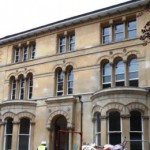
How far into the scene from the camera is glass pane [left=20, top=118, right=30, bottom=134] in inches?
1064

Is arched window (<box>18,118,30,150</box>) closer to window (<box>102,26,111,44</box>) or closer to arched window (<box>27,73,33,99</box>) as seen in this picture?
arched window (<box>27,73,33,99</box>)

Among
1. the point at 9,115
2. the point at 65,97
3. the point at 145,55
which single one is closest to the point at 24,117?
the point at 9,115

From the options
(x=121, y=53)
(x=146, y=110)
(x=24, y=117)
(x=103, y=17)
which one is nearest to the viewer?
(x=146, y=110)

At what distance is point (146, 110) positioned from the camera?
2150 centimetres

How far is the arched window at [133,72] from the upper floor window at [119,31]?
1.80m

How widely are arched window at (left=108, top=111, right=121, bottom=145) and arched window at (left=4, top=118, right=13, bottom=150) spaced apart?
907 cm

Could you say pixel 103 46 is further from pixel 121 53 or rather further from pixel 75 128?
pixel 75 128

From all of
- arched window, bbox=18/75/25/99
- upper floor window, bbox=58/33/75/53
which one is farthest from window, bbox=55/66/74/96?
arched window, bbox=18/75/25/99

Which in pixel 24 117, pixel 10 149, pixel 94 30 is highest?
pixel 94 30

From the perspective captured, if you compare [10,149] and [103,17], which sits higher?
[103,17]

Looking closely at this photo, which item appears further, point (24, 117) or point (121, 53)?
point (24, 117)

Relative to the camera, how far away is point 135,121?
21625 millimetres

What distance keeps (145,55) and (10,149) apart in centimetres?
1272

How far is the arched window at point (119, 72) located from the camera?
23.8 m
